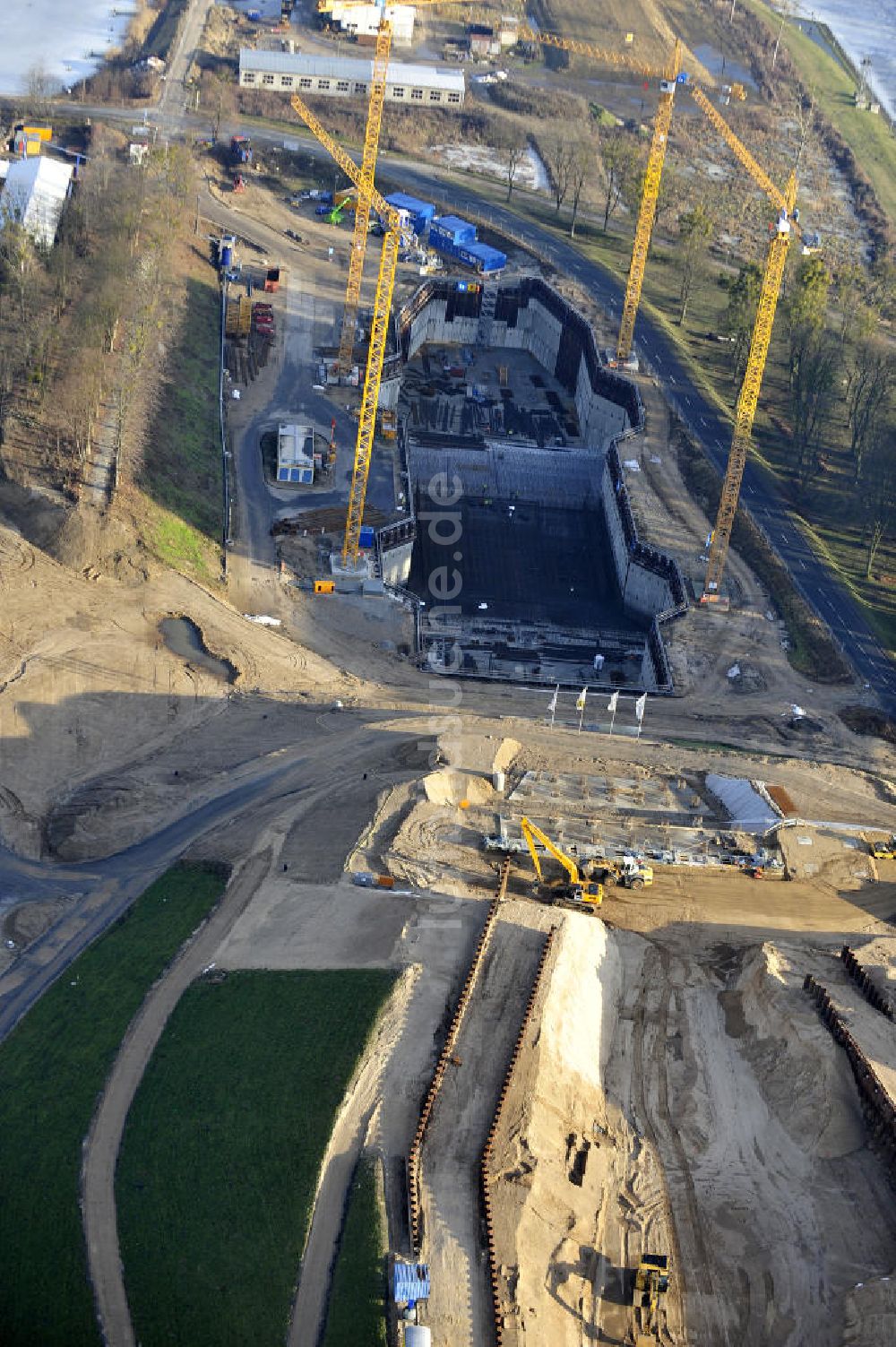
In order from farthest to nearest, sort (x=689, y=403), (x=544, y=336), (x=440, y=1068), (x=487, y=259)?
(x=487, y=259), (x=544, y=336), (x=689, y=403), (x=440, y=1068)

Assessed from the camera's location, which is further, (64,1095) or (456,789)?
(456,789)

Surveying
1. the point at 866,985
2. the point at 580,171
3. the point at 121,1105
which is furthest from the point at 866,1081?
the point at 580,171

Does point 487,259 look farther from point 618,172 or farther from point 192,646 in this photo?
point 192,646

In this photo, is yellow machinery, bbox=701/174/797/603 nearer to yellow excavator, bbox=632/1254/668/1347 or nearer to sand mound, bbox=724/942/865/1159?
sand mound, bbox=724/942/865/1159

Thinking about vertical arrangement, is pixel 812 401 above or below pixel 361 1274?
below

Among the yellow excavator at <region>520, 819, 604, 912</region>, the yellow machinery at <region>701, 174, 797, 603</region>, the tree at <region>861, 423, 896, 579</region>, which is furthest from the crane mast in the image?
the yellow excavator at <region>520, 819, 604, 912</region>

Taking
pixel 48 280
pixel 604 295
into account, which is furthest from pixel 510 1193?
pixel 604 295
